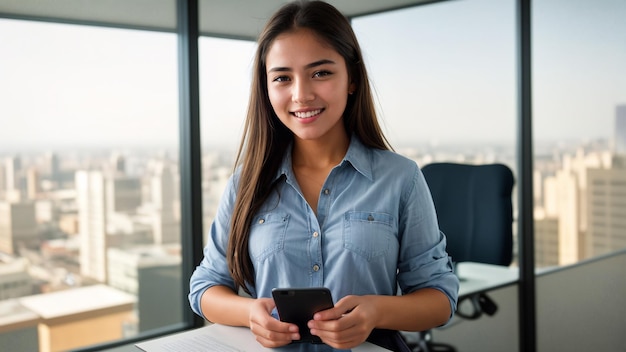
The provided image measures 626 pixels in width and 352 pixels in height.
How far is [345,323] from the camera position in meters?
1.16

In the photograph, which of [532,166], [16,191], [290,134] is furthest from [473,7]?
[16,191]

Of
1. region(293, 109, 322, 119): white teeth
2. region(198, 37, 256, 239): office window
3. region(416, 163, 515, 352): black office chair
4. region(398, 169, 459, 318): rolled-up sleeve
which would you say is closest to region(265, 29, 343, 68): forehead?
region(293, 109, 322, 119): white teeth

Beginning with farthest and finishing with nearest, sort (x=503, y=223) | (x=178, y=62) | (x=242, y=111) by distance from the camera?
Answer: (x=242, y=111)
(x=178, y=62)
(x=503, y=223)

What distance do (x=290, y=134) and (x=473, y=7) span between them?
2048 mm

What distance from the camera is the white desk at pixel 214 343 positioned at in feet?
3.97

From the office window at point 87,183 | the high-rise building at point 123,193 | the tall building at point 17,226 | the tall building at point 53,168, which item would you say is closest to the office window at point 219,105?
the office window at point 87,183

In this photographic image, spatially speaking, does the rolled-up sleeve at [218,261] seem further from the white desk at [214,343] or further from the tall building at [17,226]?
the tall building at [17,226]

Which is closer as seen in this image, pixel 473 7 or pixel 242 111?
pixel 242 111

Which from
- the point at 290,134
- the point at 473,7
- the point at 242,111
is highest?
the point at 473,7

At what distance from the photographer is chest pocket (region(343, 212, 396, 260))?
1310 mm

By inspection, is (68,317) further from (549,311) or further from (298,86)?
(549,311)

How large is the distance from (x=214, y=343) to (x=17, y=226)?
4.51ft

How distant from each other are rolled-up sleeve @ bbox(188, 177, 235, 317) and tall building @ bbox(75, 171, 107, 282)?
3.81 ft

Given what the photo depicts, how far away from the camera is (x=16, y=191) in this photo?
2.28 metres
